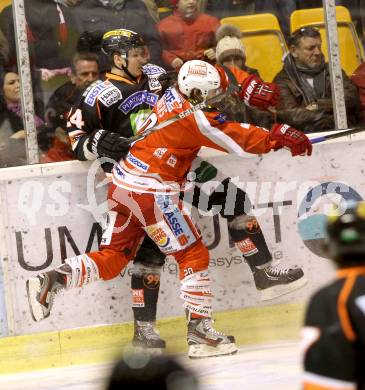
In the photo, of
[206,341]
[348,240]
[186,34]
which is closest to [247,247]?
[206,341]

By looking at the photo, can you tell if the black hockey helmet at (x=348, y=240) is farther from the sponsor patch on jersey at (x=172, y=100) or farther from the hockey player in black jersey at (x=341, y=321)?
the sponsor patch on jersey at (x=172, y=100)

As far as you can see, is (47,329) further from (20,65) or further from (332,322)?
(332,322)

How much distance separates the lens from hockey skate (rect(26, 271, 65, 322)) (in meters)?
5.14

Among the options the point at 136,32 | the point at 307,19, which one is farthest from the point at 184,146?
the point at 307,19

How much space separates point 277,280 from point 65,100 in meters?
1.43

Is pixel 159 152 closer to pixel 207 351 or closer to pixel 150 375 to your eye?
pixel 207 351

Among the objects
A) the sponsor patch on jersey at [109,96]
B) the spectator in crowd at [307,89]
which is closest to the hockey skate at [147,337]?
the sponsor patch on jersey at [109,96]

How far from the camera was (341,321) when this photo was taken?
2.25 metres

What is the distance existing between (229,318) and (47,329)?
0.94 metres

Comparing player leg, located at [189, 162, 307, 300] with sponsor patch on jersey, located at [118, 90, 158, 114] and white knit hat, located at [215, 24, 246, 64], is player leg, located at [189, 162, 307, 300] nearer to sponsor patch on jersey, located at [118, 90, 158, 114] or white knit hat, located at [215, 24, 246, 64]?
sponsor patch on jersey, located at [118, 90, 158, 114]

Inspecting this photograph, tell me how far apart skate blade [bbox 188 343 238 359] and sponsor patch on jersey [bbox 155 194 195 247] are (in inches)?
19.7

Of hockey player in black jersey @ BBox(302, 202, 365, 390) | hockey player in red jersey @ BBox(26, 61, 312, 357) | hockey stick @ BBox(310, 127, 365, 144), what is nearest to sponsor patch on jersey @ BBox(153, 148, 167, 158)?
hockey player in red jersey @ BBox(26, 61, 312, 357)

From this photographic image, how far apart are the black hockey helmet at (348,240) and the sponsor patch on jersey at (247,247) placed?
312 centimetres

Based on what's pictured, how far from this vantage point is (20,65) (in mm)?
5449
